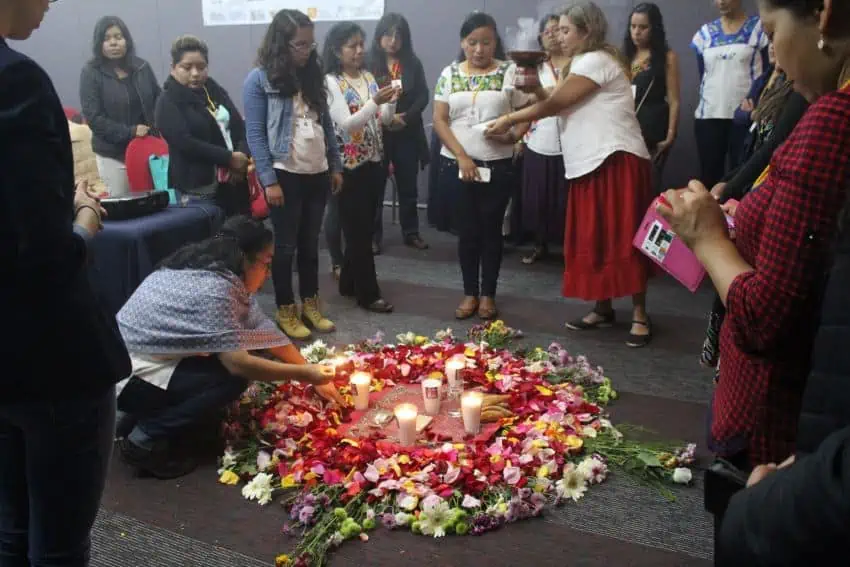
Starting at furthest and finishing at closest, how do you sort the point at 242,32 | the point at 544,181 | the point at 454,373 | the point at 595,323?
the point at 242,32 < the point at 544,181 < the point at 595,323 < the point at 454,373

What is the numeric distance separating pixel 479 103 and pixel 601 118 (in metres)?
0.61

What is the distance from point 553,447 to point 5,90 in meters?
1.91

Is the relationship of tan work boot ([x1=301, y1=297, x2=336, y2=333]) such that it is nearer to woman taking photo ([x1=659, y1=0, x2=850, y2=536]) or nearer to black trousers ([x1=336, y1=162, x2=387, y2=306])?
black trousers ([x1=336, y1=162, x2=387, y2=306])

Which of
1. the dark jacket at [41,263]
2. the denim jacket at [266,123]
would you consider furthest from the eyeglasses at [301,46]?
the dark jacket at [41,263]

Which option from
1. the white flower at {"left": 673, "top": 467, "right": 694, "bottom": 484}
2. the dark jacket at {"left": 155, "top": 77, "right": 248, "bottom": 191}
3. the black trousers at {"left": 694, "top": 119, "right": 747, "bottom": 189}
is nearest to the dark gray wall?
the black trousers at {"left": 694, "top": 119, "right": 747, "bottom": 189}

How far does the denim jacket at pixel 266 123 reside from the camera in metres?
3.48

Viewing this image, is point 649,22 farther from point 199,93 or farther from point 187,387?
point 187,387

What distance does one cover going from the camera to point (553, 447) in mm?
2516

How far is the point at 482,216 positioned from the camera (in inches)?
152

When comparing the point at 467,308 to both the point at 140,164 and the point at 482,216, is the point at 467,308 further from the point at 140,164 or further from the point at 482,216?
the point at 140,164

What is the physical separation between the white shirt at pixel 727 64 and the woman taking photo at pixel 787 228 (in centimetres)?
358

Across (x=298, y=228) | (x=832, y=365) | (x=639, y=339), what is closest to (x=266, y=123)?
(x=298, y=228)

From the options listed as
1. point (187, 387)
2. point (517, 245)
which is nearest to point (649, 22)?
point (517, 245)

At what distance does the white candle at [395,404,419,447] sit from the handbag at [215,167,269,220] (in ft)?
4.85
